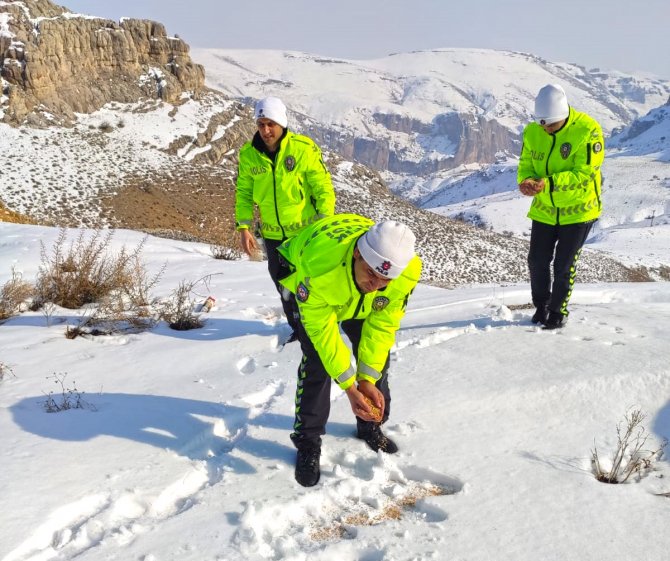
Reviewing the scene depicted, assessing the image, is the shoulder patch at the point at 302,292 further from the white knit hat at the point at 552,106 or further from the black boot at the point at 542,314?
the black boot at the point at 542,314

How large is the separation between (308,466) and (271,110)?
9.03 feet

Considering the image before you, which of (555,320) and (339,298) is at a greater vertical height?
(339,298)

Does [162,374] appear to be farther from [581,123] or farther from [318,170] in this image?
[581,123]

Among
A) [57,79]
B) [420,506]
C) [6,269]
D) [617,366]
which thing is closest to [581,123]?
[617,366]

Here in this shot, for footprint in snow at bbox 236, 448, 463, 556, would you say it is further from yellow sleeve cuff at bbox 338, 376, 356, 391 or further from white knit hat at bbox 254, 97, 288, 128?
white knit hat at bbox 254, 97, 288, 128

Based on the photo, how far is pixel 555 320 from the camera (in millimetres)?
4977

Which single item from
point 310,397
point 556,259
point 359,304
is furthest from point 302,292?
point 556,259

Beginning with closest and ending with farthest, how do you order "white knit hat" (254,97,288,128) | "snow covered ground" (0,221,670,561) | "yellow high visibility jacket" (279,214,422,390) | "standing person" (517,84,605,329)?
"snow covered ground" (0,221,670,561) → "yellow high visibility jacket" (279,214,422,390) → "white knit hat" (254,97,288,128) → "standing person" (517,84,605,329)

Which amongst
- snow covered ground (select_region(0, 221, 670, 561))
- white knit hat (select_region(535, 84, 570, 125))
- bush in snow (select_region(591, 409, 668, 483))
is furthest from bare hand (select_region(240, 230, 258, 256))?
bush in snow (select_region(591, 409, 668, 483))

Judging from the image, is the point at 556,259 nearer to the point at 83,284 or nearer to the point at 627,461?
the point at 627,461

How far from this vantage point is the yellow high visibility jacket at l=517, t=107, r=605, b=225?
4426 mm

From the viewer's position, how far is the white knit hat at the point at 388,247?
228 centimetres

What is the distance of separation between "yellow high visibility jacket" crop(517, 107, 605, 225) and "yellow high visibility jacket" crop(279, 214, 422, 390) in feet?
7.89

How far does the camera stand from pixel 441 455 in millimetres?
3133
